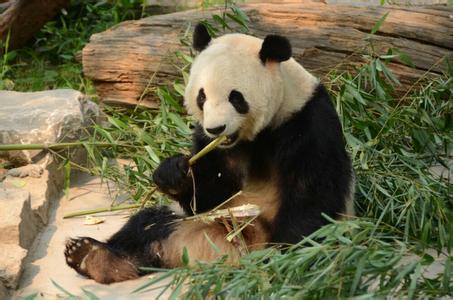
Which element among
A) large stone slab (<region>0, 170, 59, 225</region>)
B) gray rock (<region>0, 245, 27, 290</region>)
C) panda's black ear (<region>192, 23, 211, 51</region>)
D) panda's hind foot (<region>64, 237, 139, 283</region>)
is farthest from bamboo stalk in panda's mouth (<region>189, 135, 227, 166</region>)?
large stone slab (<region>0, 170, 59, 225</region>)

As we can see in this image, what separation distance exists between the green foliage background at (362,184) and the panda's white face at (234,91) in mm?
681

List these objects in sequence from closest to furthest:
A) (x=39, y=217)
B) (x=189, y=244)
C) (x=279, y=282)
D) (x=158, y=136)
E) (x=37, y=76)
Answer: (x=279, y=282) < (x=189, y=244) < (x=39, y=217) < (x=158, y=136) < (x=37, y=76)

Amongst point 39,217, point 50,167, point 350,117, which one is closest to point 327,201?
point 350,117

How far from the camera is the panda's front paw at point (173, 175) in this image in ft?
15.6

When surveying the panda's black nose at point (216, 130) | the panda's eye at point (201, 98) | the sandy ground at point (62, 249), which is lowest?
the sandy ground at point (62, 249)

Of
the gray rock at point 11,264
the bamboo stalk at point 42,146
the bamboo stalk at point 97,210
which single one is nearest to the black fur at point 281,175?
the gray rock at point 11,264

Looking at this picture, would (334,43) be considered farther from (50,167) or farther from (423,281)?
(423,281)

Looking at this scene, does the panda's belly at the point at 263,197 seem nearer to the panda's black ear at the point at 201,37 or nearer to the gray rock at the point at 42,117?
the panda's black ear at the point at 201,37

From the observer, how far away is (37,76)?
8.68 m

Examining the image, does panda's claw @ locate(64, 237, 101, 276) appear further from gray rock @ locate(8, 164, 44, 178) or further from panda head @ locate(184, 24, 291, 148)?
gray rock @ locate(8, 164, 44, 178)

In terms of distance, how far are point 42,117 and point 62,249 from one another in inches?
57.9

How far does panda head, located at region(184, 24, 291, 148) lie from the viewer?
4367 mm

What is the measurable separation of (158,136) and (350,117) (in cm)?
140

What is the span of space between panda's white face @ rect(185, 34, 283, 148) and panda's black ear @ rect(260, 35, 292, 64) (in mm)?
52
